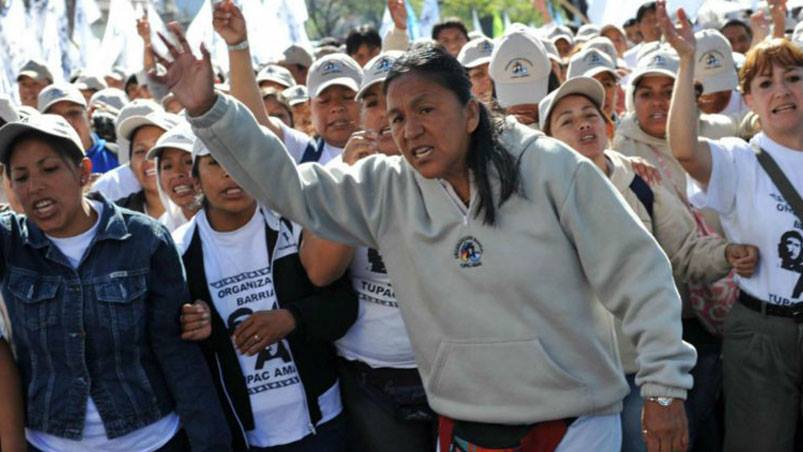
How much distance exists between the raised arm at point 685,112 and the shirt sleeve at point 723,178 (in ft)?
0.11

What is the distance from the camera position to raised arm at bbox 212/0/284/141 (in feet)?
12.4

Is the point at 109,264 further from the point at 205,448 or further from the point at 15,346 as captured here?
the point at 205,448

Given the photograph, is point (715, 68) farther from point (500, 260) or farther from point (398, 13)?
point (500, 260)

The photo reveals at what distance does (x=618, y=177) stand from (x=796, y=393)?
3.74ft

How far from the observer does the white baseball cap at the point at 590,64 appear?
6605 mm

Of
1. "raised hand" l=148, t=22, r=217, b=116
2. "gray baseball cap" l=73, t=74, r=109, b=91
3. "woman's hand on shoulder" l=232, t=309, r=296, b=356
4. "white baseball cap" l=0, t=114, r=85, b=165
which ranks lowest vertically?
"woman's hand on shoulder" l=232, t=309, r=296, b=356

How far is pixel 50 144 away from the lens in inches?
150

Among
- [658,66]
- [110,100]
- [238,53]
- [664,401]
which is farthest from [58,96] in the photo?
[664,401]

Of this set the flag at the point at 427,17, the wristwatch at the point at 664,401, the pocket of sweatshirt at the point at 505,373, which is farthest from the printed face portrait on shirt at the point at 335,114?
the flag at the point at 427,17

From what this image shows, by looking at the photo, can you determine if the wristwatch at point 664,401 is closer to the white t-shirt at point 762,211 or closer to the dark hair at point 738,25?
the white t-shirt at point 762,211

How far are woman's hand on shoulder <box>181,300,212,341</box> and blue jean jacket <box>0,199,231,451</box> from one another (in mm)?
31

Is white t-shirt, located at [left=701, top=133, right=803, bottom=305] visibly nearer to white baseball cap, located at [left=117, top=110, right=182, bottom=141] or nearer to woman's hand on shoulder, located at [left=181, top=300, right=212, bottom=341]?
woman's hand on shoulder, located at [left=181, top=300, right=212, bottom=341]

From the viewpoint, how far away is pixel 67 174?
382 cm

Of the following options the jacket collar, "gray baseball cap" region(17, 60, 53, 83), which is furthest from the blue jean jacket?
"gray baseball cap" region(17, 60, 53, 83)
